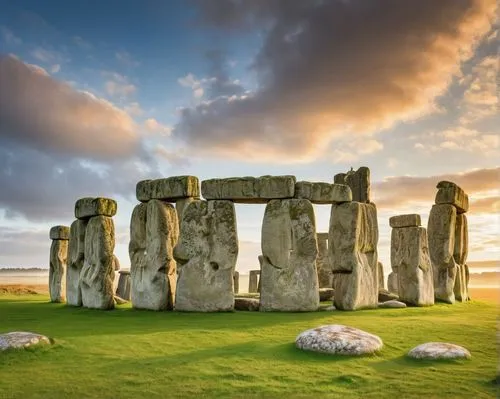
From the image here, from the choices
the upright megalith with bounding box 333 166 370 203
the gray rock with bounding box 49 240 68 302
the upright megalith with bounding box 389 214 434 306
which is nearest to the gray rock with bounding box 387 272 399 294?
the upright megalith with bounding box 333 166 370 203

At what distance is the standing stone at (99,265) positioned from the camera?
14820 millimetres

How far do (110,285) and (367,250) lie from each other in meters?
7.21

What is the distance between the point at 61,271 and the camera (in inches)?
760

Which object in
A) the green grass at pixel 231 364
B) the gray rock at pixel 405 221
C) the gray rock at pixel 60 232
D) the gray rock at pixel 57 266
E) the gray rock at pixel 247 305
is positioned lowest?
the green grass at pixel 231 364

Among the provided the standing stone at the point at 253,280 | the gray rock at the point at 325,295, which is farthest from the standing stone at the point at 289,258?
the standing stone at the point at 253,280

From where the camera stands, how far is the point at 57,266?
19.3 metres

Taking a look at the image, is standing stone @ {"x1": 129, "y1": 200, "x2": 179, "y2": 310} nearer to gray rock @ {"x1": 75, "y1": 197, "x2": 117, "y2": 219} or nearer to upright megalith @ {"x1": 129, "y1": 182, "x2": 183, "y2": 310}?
upright megalith @ {"x1": 129, "y1": 182, "x2": 183, "y2": 310}

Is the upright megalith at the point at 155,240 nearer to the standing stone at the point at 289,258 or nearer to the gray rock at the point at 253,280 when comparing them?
the standing stone at the point at 289,258

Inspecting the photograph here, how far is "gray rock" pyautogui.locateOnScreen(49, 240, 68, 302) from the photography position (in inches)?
753

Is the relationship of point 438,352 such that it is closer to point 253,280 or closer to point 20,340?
point 20,340

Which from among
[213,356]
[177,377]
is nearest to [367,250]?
[213,356]

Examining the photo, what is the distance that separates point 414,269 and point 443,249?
106 inches

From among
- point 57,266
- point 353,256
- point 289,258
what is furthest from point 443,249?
→ point 57,266

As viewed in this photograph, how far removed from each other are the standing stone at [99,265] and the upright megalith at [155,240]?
1.97 feet
